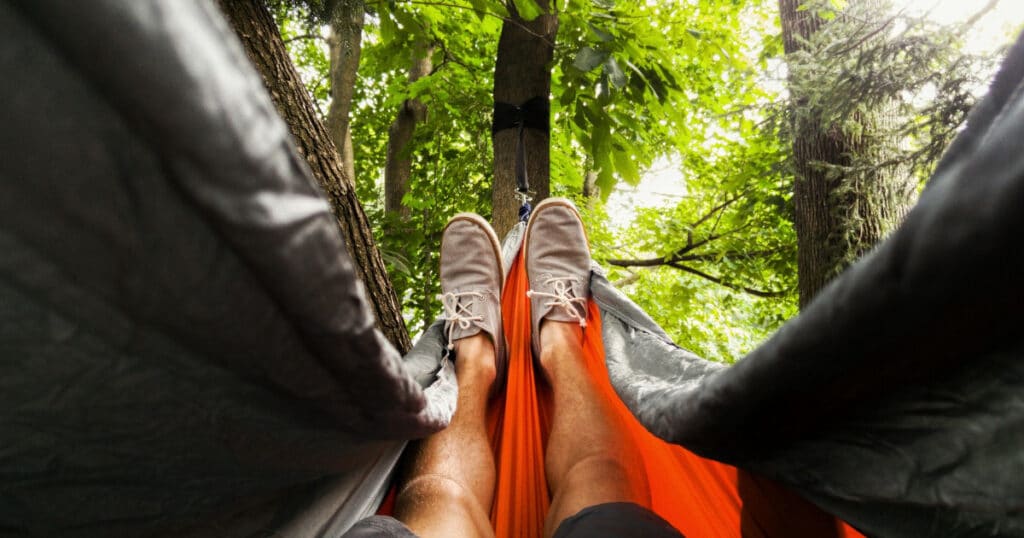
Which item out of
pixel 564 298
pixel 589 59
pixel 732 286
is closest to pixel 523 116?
pixel 589 59

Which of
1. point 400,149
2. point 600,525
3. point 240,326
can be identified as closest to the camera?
point 240,326

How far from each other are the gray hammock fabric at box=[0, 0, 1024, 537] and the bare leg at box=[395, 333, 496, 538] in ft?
0.85

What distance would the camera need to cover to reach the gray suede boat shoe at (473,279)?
1.02 meters

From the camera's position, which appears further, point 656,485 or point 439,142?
point 439,142

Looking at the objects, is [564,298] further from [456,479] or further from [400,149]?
[400,149]

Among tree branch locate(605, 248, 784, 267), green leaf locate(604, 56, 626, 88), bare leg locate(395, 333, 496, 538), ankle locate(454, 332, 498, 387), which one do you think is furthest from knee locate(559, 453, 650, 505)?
tree branch locate(605, 248, 784, 267)

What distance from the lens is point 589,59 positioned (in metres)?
1.05

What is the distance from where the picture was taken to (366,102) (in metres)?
3.40

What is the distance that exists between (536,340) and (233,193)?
0.88 m

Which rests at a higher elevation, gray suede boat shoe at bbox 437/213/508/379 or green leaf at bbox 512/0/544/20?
green leaf at bbox 512/0/544/20

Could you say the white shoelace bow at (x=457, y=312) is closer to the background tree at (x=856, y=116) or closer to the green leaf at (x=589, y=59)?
the green leaf at (x=589, y=59)

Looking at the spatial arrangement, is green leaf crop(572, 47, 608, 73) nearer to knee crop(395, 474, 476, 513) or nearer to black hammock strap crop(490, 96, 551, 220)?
black hammock strap crop(490, 96, 551, 220)

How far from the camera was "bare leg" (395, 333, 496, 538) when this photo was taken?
58cm

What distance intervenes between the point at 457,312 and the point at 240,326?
79 centimetres
